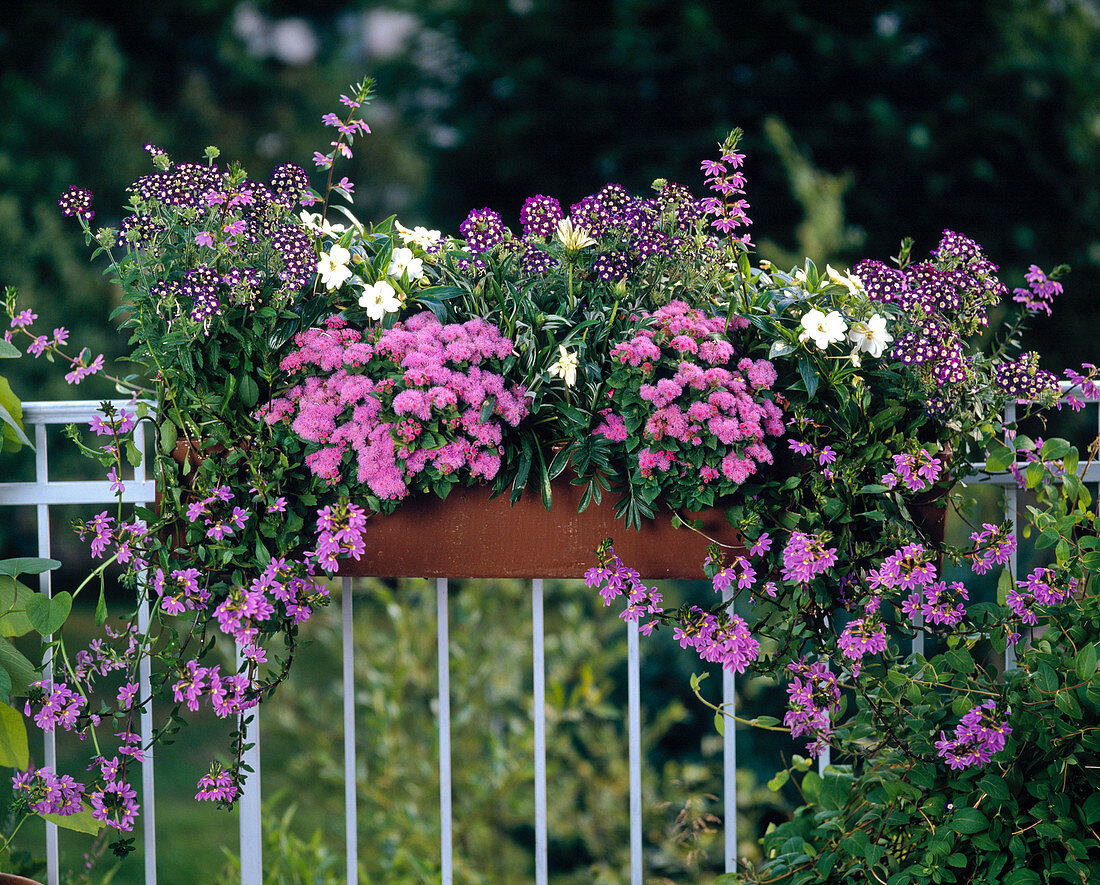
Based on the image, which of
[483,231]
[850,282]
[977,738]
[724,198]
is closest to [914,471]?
[850,282]

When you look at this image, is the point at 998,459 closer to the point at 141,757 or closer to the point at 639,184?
the point at 141,757

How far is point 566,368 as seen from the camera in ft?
4.31

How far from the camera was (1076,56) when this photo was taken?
161 inches

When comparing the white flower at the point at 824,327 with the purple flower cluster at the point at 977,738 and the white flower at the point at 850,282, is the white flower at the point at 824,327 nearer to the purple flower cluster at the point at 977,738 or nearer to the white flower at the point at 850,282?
the white flower at the point at 850,282

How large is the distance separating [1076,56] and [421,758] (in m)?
4.24

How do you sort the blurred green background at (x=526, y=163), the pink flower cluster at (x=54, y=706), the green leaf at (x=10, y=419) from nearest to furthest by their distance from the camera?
the pink flower cluster at (x=54, y=706) < the green leaf at (x=10, y=419) < the blurred green background at (x=526, y=163)

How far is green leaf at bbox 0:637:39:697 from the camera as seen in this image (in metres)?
1.55

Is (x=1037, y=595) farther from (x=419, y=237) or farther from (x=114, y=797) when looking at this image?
(x=114, y=797)

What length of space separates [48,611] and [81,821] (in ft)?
1.21

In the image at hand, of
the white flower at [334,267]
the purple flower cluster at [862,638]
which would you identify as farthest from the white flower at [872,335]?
the white flower at [334,267]

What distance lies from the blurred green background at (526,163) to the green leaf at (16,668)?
903 mm

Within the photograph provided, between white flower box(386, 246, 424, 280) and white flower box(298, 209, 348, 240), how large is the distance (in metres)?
0.12

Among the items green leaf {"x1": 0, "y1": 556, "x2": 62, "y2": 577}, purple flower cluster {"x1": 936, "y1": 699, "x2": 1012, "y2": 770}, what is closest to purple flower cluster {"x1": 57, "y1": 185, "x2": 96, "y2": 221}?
green leaf {"x1": 0, "y1": 556, "x2": 62, "y2": 577}

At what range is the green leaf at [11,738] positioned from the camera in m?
1.53
